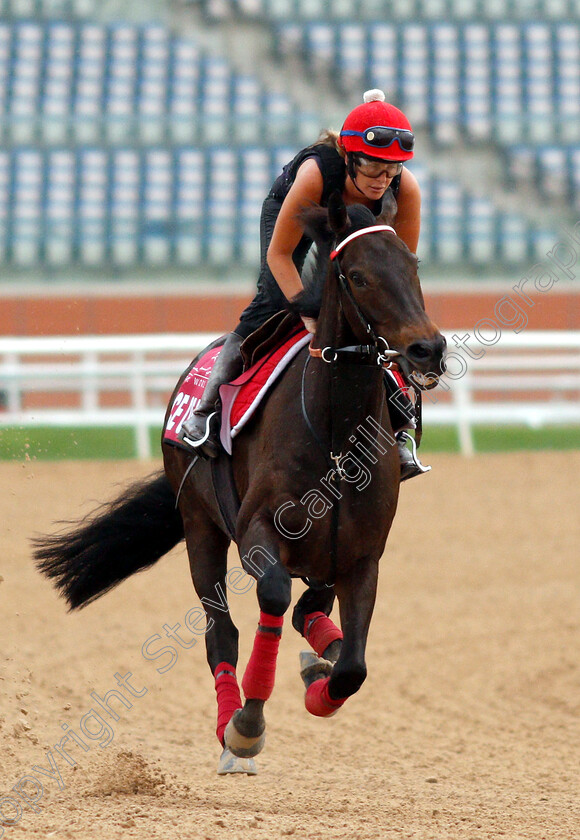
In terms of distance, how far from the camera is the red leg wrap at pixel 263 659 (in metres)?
3.52

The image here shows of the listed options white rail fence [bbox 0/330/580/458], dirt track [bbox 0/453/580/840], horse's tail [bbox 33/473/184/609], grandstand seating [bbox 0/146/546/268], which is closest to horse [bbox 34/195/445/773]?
dirt track [bbox 0/453/580/840]

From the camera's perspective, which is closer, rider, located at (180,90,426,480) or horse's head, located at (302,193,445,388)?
horse's head, located at (302,193,445,388)

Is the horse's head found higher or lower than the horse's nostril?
higher

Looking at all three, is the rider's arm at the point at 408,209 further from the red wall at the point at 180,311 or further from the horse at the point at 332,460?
the red wall at the point at 180,311

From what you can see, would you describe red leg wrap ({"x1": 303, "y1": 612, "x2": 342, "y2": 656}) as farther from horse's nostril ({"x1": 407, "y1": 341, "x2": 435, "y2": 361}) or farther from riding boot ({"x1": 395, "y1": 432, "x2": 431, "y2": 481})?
horse's nostril ({"x1": 407, "y1": 341, "x2": 435, "y2": 361})

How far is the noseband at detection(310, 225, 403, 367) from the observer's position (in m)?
3.20

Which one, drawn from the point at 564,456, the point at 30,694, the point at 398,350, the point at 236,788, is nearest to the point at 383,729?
the point at 236,788

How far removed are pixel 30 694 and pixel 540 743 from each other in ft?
7.63

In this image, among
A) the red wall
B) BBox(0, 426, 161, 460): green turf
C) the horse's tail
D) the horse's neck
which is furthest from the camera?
the red wall

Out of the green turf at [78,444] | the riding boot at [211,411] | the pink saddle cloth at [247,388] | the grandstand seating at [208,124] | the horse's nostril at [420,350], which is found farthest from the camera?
the grandstand seating at [208,124]

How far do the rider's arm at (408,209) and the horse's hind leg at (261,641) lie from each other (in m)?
1.09

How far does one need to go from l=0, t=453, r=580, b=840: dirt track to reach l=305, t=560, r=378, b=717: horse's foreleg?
39 cm

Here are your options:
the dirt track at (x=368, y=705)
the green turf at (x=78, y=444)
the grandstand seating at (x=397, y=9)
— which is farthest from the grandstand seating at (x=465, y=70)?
the dirt track at (x=368, y=705)

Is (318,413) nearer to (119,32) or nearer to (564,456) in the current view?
(564,456)
